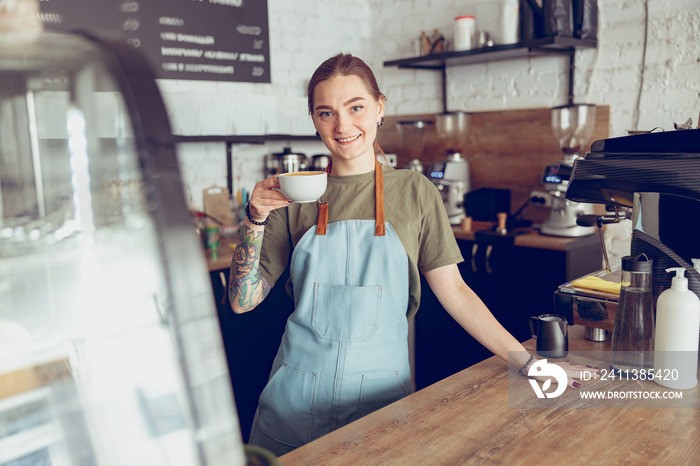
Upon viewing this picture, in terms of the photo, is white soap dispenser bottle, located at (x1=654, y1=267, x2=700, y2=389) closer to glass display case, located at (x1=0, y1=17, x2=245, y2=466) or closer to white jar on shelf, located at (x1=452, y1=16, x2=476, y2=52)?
glass display case, located at (x1=0, y1=17, x2=245, y2=466)

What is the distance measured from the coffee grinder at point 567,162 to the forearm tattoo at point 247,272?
1.86 metres

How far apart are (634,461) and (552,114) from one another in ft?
7.89

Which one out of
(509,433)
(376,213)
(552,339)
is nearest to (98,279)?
(509,433)

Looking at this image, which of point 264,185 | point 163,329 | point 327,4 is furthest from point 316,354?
point 327,4

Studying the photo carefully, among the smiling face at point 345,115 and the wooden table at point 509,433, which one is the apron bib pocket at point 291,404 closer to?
the wooden table at point 509,433

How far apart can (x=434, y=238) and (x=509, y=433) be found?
62cm

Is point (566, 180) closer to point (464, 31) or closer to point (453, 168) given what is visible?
point (453, 168)

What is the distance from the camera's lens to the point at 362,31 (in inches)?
169

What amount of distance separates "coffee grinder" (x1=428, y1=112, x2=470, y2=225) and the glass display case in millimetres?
2849

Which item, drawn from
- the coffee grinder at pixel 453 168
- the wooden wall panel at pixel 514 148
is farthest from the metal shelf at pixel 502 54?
the coffee grinder at pixel 453 168

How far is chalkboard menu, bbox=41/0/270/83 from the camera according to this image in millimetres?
3067

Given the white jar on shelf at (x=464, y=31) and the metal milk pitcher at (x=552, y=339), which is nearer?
the metal milk pitcher at (x=552, y=339)

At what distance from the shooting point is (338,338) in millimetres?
1502

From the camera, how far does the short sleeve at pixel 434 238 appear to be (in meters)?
1.58
